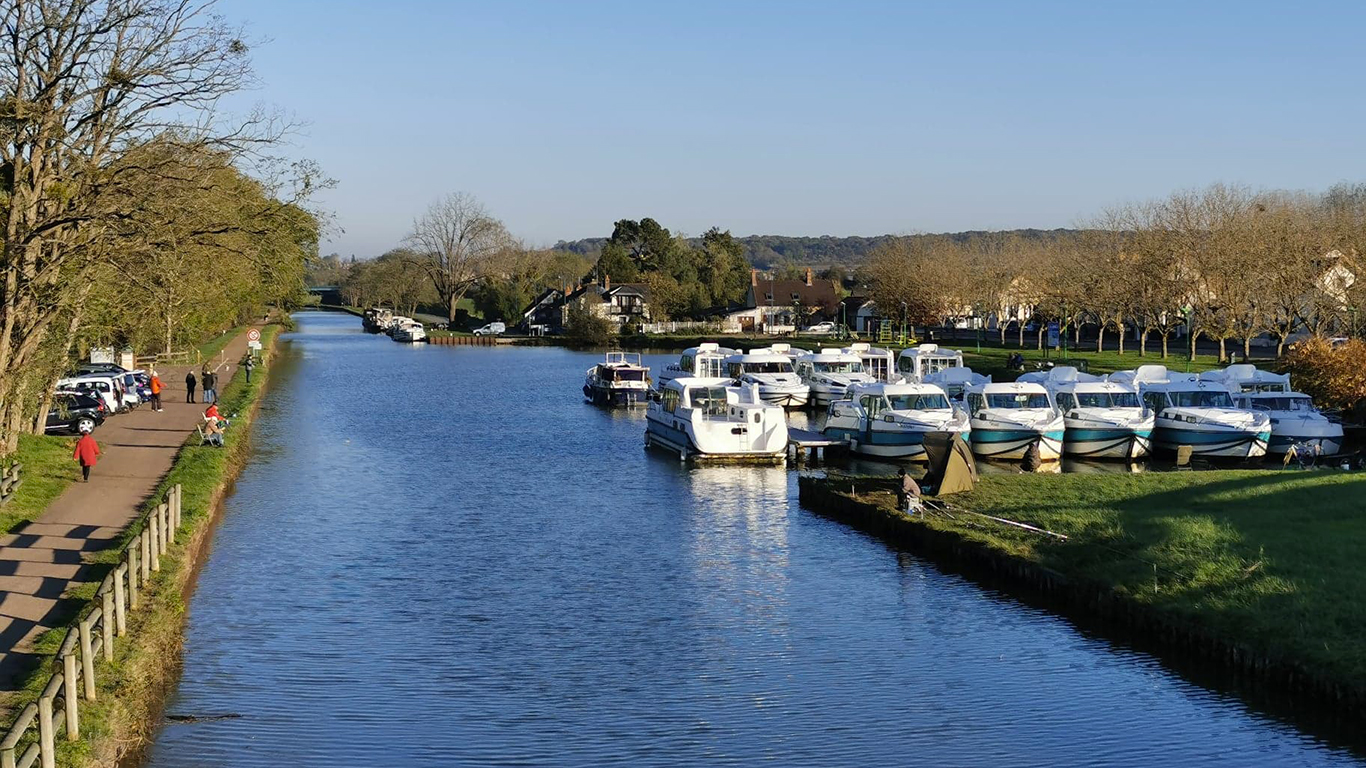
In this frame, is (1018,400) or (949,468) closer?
(949,468)

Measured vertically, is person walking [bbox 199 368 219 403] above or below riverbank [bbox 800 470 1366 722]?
above

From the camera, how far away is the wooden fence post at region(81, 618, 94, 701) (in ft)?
52.2

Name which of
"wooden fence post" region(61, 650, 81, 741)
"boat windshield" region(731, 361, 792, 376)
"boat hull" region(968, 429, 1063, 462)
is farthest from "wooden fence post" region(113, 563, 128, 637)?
"boat windshield" region(731, 361, 792, 376)

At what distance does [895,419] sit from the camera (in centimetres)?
4516

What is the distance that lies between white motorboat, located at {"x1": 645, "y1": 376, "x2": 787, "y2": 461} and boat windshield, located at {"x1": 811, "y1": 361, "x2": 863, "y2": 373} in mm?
19095

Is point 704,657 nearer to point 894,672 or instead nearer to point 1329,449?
point 894,672

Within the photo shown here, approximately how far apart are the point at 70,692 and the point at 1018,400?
37.1m

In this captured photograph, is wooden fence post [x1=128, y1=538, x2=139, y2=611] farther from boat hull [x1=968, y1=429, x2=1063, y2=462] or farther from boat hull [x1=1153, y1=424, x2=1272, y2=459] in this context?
boat hull [x1=1153, y1=424, x2=1272, y2=459]

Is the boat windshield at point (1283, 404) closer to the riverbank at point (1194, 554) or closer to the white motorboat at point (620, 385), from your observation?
the riverbank at point (1194, 554)

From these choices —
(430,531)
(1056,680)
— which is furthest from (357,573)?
(1056,680)

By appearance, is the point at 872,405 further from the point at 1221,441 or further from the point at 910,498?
the point at 910,498

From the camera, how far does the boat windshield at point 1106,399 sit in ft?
156

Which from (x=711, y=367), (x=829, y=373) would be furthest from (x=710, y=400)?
(x=829, y=373)

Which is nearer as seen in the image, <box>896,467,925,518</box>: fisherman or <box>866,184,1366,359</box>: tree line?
<box>896,467,925,518</box>: fisherman
